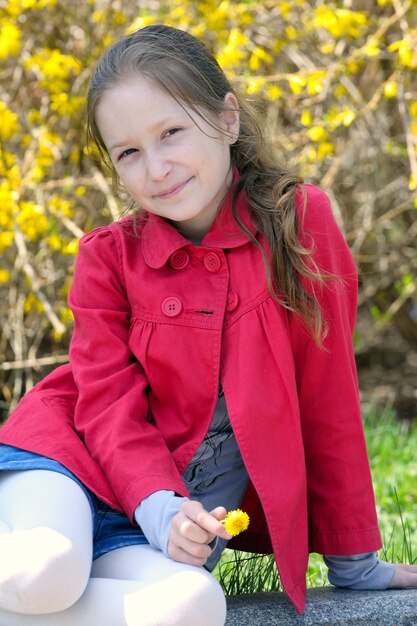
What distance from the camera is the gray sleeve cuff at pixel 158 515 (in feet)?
5.45

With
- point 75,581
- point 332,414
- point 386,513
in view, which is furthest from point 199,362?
point 386,513

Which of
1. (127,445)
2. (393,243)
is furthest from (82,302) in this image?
(393,243)

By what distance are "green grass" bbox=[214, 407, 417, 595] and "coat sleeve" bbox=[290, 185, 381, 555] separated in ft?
0.68

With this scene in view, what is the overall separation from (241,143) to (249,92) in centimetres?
122

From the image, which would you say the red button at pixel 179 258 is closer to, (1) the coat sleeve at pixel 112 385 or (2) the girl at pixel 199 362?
(2) the girl at pixel 199 362

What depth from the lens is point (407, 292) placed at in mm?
4070

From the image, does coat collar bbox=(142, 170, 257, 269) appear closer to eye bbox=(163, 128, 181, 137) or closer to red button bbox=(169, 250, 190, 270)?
red button bbox=(169, 250, 190, 270)

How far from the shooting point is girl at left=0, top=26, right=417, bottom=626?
178 cm

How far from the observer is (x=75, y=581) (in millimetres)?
1580

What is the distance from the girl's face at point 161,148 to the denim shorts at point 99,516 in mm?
534

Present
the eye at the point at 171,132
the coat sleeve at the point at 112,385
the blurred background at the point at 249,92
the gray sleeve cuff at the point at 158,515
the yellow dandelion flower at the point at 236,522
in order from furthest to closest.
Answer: the blurred background at the point at 249,92
the eye at the point at 171,132
the coat sleeve at the point at 112,385
the gray sleeve cuff at the point at 158,515
the yellow dandelion flower at the point at 236,522

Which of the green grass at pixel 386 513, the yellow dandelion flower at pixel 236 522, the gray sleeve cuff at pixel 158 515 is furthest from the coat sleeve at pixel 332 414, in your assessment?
the yellow dandelion flower at pixel 236 522

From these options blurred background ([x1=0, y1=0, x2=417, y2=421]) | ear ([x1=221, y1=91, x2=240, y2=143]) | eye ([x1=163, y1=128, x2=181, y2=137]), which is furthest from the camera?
blurred background ([x1=0, y1=0, x2=417, y2=421])

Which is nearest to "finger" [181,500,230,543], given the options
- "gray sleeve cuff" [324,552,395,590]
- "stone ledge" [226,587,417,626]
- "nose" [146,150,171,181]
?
"stone ledge" [226,587,417,626]
